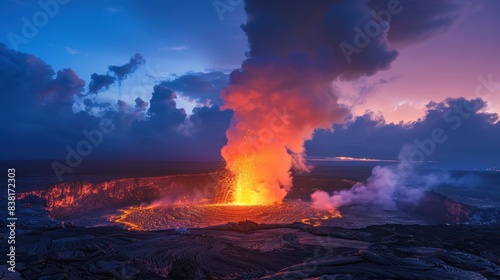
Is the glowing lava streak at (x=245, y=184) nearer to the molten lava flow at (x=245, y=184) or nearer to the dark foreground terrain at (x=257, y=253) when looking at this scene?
the molten lava flow at (x=245, y=184)

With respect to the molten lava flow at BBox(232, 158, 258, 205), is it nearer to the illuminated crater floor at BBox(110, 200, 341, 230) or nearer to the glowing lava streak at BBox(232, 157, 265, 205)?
the glowing lava streak at BBox(232, 157, 265, 205)

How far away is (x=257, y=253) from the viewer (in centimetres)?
2108

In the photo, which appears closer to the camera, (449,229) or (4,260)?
(4,260)

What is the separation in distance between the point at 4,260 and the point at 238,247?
14.5 meters

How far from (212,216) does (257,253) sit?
22.7 meters

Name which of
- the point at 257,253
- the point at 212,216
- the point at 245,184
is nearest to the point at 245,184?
the point at 245,184

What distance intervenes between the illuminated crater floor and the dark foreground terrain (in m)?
10.9

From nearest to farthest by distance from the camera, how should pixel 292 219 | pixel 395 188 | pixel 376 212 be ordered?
pixel 292 219 → pixel 376 212 → pixel 395 188

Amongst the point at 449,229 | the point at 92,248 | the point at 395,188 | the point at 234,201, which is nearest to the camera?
the point at 92,248

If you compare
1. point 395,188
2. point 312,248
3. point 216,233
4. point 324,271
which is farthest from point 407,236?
point 395,188

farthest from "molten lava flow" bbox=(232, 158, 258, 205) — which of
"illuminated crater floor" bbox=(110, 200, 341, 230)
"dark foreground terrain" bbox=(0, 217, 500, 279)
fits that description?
"dark foreground terrain" bbox=(0, 217, 500, 279)

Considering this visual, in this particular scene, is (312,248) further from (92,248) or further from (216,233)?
(92,248)

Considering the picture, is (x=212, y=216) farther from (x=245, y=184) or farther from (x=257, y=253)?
(x=257, y=253)

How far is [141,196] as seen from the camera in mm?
74125
